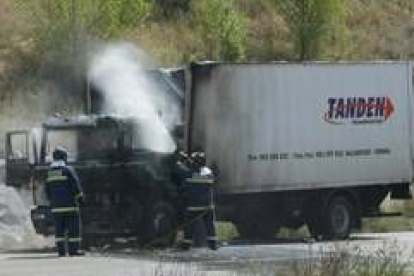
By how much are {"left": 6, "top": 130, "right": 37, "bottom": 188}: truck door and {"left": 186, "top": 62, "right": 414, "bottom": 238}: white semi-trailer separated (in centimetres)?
314

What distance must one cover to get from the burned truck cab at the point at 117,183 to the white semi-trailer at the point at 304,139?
102 cm

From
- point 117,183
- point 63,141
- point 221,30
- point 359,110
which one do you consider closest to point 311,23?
point 221,30

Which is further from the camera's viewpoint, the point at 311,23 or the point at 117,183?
the point at 311,23

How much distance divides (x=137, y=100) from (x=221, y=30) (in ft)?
105

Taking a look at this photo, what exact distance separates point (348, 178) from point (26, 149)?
6670mm

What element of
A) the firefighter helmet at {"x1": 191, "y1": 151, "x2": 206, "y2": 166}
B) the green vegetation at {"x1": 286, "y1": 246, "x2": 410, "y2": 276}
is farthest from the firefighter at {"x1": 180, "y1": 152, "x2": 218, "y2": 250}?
the green vegetation at {"x1": 286, "y1": 246, "x2": 410, "y2": 276}

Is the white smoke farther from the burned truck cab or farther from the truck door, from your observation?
the truck door

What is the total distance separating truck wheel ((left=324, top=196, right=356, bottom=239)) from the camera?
2606 centimetres

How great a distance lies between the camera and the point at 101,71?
87.2 ft

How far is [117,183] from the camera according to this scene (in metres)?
23.6

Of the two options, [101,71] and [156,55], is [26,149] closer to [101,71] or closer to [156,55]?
[101,71]

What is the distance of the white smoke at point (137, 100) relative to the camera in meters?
24.1

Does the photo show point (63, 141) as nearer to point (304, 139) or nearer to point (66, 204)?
point (66, 204)

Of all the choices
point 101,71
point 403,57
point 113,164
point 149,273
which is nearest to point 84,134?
point 113,164
